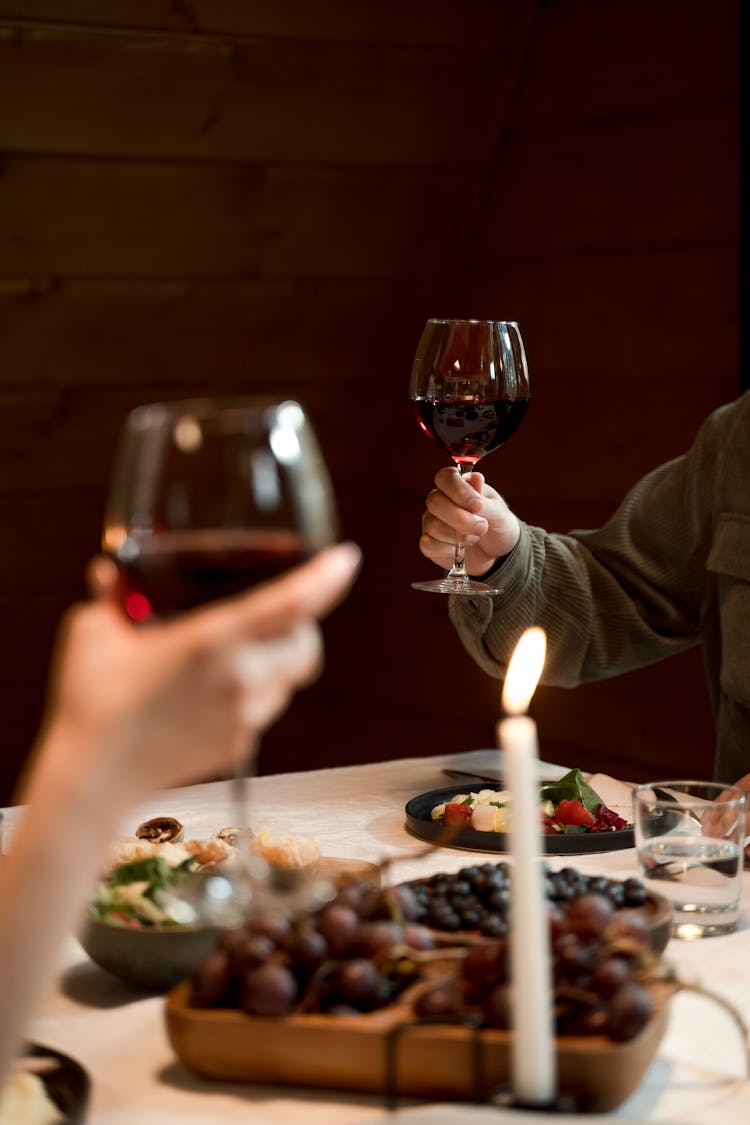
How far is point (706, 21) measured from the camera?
9.16 ft

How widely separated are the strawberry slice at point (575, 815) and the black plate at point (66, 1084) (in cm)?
66

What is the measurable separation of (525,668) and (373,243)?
2490 millimetres

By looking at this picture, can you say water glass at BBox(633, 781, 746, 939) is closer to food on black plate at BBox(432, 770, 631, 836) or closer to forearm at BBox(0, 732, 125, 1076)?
food on black plate at BBox(432, 770, 631, 836)

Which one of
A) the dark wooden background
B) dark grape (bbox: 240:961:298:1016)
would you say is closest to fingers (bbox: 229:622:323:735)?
dark grape (bbox: 240:961:298:1016)

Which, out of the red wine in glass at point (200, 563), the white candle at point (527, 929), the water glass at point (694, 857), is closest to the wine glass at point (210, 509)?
the red wine in glass at point (200, 563)

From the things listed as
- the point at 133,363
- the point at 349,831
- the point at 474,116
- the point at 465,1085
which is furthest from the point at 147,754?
the point at 474,116

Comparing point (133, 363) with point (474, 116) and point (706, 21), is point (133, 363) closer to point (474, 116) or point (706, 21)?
point (474, 116)

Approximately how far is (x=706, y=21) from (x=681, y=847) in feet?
6.89

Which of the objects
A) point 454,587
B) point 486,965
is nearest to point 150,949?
point 486,965

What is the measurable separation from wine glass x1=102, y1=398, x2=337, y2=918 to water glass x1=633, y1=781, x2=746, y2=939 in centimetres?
53

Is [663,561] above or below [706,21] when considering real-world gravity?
below

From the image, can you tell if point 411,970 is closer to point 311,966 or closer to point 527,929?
point 311,966

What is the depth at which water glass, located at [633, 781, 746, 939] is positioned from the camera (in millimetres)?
1122

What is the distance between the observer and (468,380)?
1.57 m
